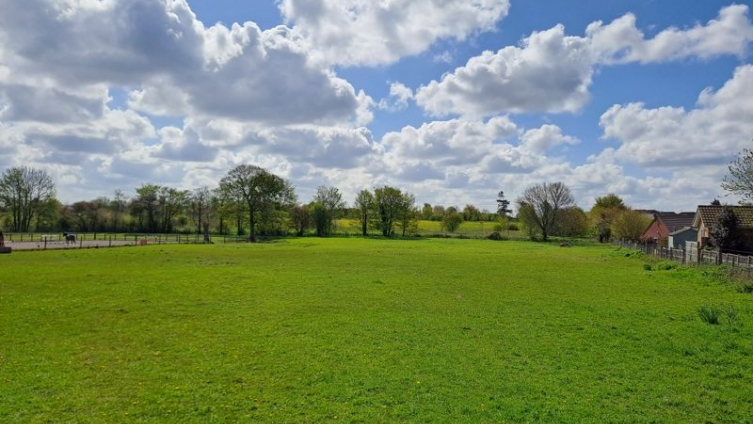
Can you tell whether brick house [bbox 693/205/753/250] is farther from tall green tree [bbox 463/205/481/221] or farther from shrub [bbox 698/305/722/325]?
tall green tree [bbox 463/205/481/221]

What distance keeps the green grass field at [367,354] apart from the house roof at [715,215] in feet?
84.2

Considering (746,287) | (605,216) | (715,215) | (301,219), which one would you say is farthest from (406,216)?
(746,287)

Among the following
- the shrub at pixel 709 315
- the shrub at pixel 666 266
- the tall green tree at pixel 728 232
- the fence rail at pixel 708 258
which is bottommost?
the shrub at pixel 709 315

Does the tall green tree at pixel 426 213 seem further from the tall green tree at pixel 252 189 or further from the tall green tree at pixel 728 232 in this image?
the tall green tree at pixel 728 232

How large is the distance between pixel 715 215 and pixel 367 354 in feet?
163

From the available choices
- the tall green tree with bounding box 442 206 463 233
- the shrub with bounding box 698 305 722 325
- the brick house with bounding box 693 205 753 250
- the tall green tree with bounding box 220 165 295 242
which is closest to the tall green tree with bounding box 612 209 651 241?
the brick house with bounding box 693 205 753 250

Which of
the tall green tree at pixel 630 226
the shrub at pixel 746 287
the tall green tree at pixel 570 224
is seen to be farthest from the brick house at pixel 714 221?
the tall green tree at pixel 570 224

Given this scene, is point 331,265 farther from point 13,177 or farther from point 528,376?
point 13,177

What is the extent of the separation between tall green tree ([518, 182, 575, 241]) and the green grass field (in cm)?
8023

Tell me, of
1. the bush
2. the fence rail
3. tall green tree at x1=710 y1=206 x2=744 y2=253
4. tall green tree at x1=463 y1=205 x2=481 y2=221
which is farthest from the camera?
tall green tree at x1=463 y1=205 x2=481 y2=221

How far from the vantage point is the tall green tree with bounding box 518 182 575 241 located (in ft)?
333

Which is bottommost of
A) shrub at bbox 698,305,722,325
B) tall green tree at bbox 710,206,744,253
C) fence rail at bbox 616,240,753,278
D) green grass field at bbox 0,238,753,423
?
green grass field at bbox 0,238,753,423

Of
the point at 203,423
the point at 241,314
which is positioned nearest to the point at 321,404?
the point at 203,423

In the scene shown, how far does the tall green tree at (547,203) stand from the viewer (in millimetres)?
101375
